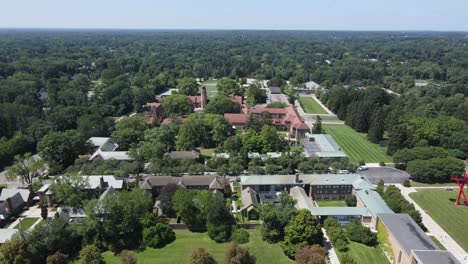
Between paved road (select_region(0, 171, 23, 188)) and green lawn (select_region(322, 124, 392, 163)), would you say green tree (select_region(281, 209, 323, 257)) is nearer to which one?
green lawn (select_region(322, 124, 392, 163))

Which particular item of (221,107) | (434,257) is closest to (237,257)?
(434,257)

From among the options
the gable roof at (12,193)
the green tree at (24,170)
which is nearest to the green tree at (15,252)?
the gable roof at (12,193)

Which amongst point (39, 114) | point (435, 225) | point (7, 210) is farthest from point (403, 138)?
point (39, 114)

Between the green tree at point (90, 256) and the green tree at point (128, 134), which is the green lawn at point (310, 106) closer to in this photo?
the green tree at point (128, 134)

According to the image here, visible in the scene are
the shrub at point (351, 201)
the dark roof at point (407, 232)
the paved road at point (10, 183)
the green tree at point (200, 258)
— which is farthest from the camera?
the paved road at point (10, 183)

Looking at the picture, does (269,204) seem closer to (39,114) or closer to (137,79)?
(39,114)

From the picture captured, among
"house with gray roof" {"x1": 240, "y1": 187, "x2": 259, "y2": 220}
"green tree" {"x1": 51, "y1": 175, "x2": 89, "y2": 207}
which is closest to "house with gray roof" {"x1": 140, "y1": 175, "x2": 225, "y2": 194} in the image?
"house with gray roof" {"x1": 240, "y1": 187, "x2": 259, "y2": 220}

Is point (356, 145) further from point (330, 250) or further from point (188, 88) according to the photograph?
point (188, 88)
